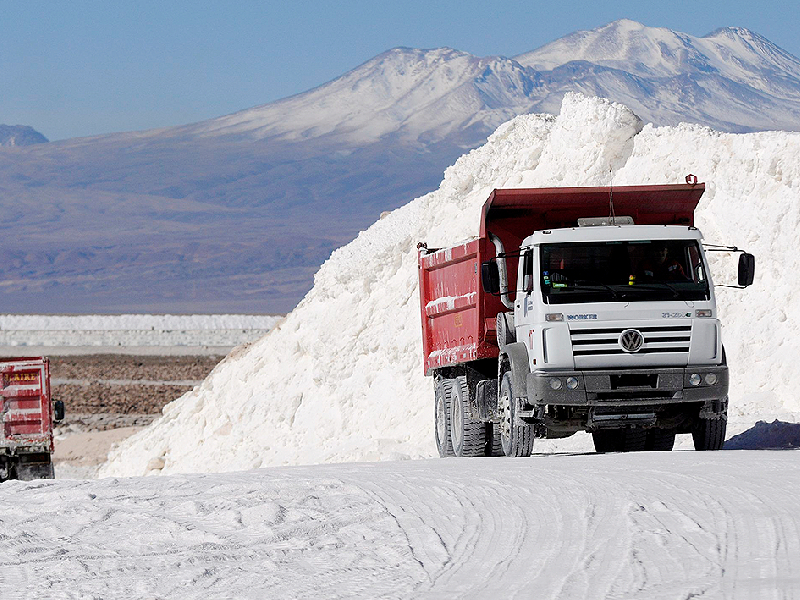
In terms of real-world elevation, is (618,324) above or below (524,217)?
below

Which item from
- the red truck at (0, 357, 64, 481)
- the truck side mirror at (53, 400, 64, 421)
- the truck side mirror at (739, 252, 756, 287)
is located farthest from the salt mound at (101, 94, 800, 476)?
the truck side mirror at (739, 252, 756, 287)

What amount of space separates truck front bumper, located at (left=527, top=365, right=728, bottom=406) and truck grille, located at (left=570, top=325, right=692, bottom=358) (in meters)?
0.22

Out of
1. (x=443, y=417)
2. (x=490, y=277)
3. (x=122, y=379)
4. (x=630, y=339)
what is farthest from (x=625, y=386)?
(x=122, y=379)

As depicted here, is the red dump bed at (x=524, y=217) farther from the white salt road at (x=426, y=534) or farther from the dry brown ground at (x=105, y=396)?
the dry brown ground at (x=105, y=396)

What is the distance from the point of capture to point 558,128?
2905 centimetres

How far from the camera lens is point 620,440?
56.9ft

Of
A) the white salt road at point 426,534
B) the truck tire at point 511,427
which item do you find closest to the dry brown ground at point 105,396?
the truck tire at point 511,427

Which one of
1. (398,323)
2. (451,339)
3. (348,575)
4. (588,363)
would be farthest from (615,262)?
(398,323)

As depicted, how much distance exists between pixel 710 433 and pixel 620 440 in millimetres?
2069

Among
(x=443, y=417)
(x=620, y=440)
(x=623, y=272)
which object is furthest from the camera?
(x=443, y=417)

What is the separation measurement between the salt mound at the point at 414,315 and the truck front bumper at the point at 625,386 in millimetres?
6735

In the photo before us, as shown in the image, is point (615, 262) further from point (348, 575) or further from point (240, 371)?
point (240, 371)

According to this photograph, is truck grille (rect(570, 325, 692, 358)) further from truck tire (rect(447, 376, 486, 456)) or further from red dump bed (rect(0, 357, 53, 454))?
red dump bed (rect(0, 357, 53, 454))

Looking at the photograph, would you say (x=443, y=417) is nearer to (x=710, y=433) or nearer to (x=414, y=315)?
(x=710, y=433)
